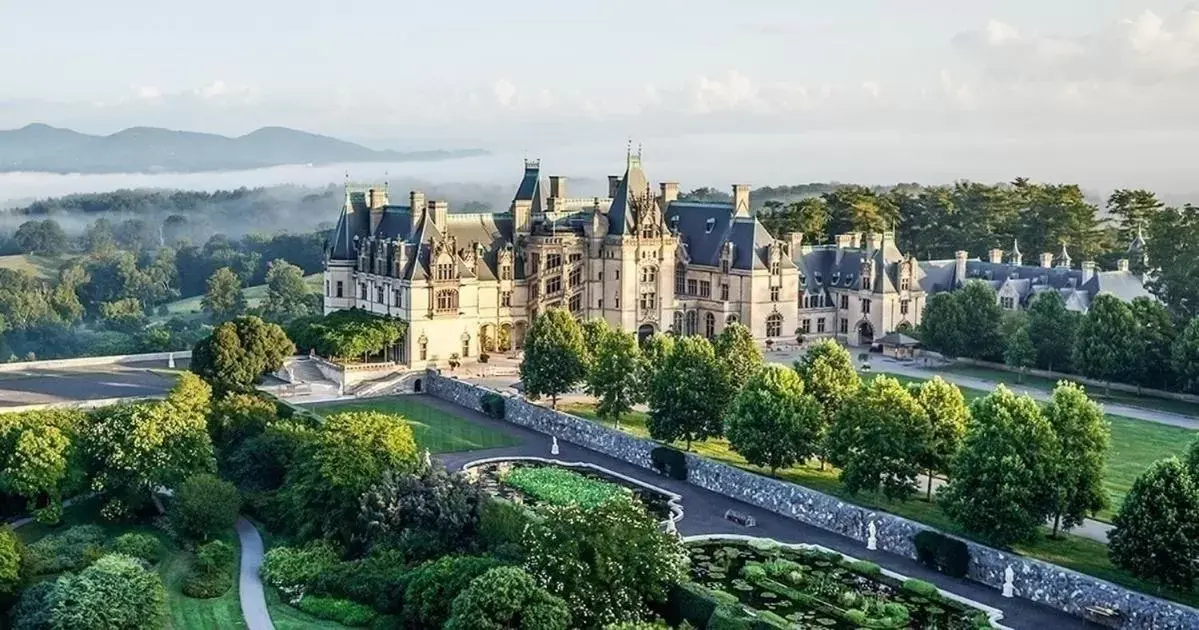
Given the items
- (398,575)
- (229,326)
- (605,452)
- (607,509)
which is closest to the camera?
(607,509)

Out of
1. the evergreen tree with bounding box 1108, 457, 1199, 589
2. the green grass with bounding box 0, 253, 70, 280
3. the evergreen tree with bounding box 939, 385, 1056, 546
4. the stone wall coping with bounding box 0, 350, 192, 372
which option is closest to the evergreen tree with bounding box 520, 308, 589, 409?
the evergreen tree with bounding box 939, 385, 1056, 546

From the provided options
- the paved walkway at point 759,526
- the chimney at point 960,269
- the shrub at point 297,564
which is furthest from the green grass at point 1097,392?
the shrub at point 297,564

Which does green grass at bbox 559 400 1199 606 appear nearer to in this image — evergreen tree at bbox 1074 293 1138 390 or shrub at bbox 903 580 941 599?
shrub at bbox 903 580 941 599

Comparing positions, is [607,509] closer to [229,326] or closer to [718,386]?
[718,386]

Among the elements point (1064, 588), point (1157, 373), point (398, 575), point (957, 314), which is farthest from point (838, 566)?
point (957, 314)

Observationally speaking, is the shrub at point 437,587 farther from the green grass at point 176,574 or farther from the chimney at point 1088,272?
the chimney at point 1088,272
